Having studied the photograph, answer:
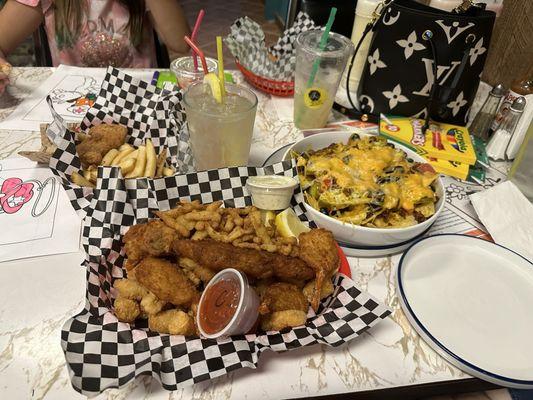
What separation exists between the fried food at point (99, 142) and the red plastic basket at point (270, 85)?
0.86 meters

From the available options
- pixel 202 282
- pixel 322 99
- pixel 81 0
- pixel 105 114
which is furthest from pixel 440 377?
pixel 81 0

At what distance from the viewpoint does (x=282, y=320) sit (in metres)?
0.99

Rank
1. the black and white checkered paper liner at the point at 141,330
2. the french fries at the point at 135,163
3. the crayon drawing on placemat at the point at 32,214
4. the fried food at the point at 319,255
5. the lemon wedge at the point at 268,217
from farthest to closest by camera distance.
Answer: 1. the french fries at the point at 135,163
2. the lemon wedge at the point at 268,217
3. the crayon drawing on placemat at the point at 32,214
4. the fried food at the point at 319,255
5. the black and white checkered paper liner at the point at 141,330

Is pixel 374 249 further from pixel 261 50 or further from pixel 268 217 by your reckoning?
pixel 261 50

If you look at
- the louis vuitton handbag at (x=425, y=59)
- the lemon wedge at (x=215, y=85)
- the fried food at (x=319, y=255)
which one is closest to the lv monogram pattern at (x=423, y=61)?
the louis vuitton handbag at (x=425, y=59)

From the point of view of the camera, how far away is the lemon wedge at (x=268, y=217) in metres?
1.30

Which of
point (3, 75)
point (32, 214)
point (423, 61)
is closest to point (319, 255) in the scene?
point (32, 214)

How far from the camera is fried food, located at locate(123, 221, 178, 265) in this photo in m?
1.09

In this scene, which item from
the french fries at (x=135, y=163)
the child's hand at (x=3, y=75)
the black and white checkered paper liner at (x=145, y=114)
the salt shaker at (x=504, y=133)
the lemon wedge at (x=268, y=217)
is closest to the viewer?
the lemon wedge at (x=268, y=217)

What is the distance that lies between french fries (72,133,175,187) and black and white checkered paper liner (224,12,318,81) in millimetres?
898

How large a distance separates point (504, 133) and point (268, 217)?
126 cm

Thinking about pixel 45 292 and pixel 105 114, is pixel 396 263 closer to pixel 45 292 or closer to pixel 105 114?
pixel 45 292

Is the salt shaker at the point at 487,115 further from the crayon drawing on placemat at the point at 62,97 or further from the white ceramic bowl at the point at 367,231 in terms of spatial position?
the crayon drawing on placemat at the point at 62,97

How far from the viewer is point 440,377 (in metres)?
0.96
